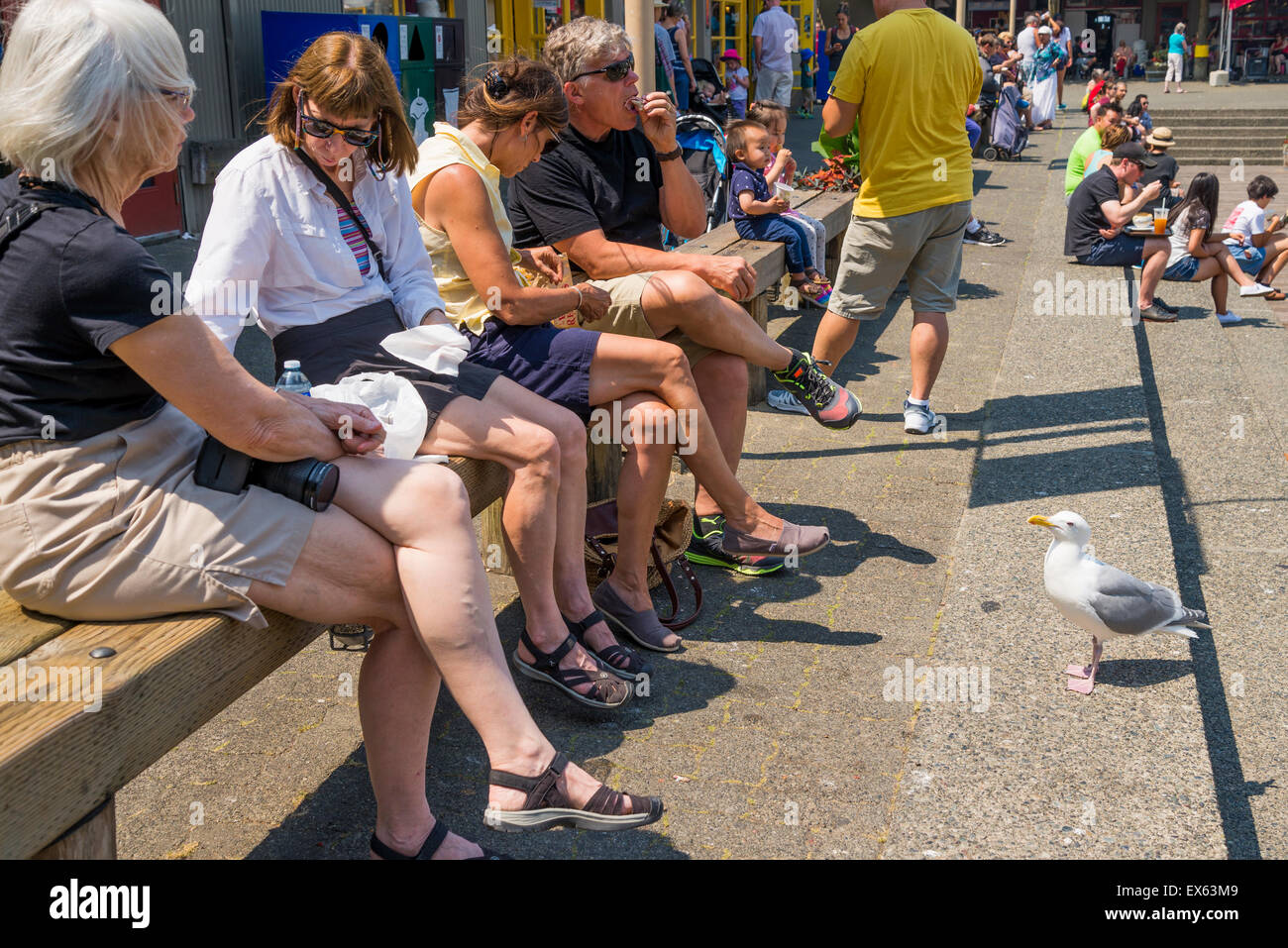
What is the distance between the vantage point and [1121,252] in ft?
30.0

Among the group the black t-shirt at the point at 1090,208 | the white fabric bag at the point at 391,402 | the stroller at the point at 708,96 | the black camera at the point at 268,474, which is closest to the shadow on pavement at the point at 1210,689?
the white fabric bag at the point at 391,402

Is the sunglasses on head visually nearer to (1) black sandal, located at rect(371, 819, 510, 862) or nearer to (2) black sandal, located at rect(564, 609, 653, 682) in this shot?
(2) black sandal, located at rect(564, 609, 653, 682)

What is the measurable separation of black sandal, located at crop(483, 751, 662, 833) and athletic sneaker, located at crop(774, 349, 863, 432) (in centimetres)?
200

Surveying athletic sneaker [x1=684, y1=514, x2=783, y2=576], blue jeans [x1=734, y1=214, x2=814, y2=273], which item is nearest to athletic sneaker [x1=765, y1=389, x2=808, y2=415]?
blue jeans [x1=734, y1=214, x2=814, y2=273]

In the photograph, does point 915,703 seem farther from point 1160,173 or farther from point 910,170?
point 1160,173

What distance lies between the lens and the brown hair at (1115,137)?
32.0ft

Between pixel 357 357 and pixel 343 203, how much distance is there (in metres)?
0.38

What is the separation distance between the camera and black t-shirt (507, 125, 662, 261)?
13.3ft

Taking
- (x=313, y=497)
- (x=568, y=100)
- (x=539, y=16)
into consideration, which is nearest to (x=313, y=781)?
(x=313, y=497)

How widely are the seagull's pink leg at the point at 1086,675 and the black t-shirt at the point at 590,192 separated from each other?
198cm

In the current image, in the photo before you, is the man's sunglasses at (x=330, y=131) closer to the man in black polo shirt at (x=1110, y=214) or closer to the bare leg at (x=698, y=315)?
the bare leg at (x=698, y=315)

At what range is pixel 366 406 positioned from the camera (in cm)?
259

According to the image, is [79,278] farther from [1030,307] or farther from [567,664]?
[1030,307]

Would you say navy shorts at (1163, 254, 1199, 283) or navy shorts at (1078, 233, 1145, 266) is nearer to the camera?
navy shorts at (1078, 233, 1145, 266)
